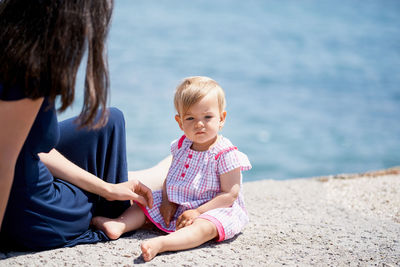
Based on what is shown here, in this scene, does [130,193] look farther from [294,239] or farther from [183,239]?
[294,239]

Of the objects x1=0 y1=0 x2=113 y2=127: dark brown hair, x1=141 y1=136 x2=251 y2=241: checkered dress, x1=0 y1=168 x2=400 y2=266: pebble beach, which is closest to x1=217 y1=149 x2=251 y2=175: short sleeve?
x1=141 y1=136 x2=251 y2=241: checkered dress

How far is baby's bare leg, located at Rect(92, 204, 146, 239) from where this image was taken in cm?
282

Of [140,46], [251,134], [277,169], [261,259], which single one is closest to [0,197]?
[261,259]

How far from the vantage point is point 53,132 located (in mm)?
2354

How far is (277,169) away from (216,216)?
6.83 metres

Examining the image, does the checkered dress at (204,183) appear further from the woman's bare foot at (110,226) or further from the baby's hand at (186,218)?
the woman's bare foot at (110,226)

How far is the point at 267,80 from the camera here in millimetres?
14352

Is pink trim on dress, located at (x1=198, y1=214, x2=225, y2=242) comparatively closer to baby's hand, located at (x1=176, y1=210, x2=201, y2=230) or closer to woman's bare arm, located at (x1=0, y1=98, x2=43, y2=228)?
baby's hand, located at (x1=176, y1=210, x2=201, y2=230)

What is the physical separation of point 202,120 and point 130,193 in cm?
66

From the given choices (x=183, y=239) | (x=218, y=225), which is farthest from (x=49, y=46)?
(x=218, y=225)

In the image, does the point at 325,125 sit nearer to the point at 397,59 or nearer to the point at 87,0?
the point at 397,59

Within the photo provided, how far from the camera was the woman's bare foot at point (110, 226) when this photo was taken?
2.81 meters

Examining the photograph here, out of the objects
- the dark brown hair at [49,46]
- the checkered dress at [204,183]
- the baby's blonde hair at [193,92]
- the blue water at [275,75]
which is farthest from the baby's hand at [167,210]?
the blue water at [275,75]

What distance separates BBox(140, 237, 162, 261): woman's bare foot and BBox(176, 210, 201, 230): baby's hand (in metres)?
0.29
